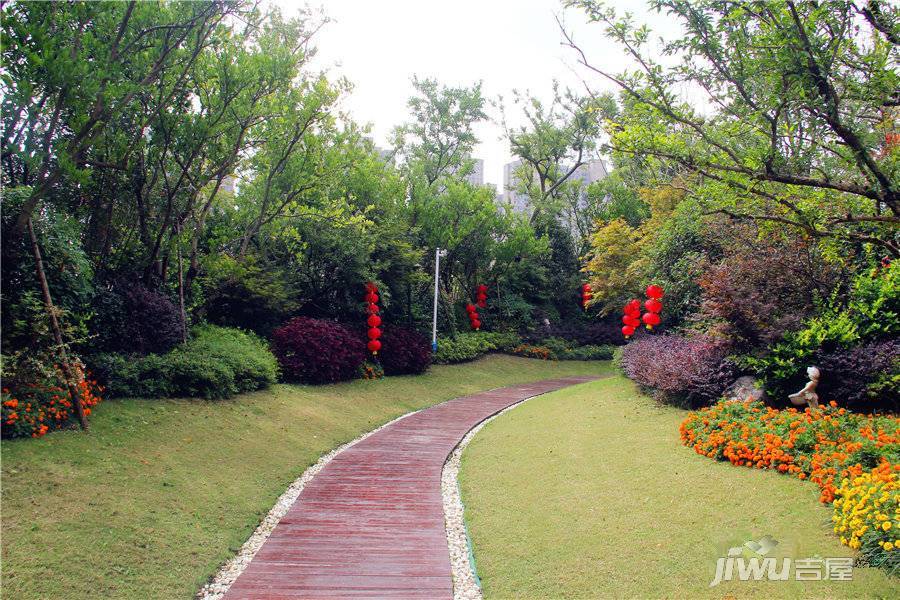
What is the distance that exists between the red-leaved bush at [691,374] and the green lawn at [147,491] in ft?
17.6

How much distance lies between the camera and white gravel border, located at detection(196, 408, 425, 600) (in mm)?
4980

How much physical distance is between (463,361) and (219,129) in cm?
1157

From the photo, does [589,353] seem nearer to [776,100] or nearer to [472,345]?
[472,345]

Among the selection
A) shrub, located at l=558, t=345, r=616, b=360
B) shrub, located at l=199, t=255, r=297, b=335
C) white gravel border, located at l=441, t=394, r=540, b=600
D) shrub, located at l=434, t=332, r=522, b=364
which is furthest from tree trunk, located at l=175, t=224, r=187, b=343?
shrub, located at l=558, t=345, r=616, b=360

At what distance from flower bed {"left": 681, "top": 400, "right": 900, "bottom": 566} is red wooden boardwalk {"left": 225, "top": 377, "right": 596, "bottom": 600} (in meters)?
3.12

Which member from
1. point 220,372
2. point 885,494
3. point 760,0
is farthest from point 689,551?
point 220,372

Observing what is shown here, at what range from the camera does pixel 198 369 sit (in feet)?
32.4

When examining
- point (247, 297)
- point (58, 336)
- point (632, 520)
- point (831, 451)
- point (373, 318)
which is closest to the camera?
point (632, 520)

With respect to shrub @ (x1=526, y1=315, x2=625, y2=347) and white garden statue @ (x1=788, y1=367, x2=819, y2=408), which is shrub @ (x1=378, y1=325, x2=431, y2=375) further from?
white garden statue @ (x1=788, y1=367, x2=819, y2=408)

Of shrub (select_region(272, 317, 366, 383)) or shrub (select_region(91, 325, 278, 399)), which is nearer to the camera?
shrub (select_region(91, 325, 278, 399))

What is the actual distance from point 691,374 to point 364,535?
593 centimetres

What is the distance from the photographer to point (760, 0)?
4531 millimetres

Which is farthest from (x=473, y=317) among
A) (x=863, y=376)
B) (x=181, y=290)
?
(x=863, y=376)

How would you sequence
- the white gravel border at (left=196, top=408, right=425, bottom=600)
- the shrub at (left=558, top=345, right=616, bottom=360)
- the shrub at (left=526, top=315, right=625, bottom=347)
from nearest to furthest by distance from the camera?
1. the white gravel border at (left=196, top=408, right=425, bottom=600)
2. the shrub at (left=558, top=345, right=616, bottom=360)
3. the shrub at (left=526, top=315, right=625, bottom=347)
